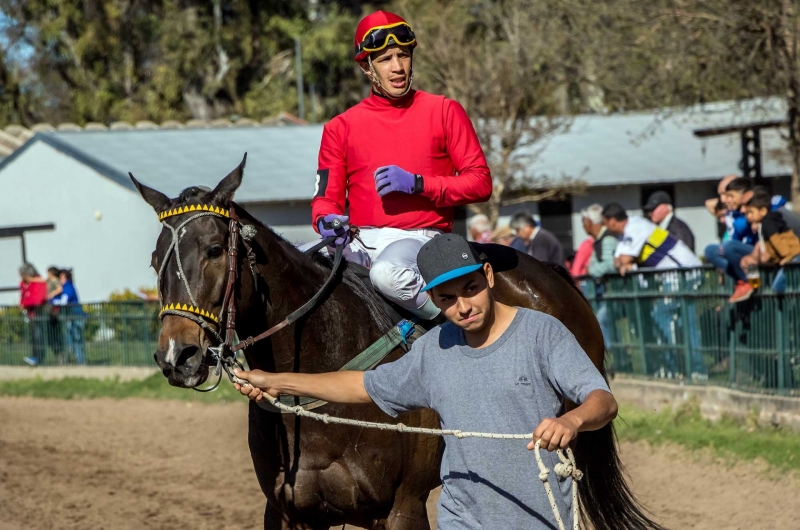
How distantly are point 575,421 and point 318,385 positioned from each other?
1.15 m

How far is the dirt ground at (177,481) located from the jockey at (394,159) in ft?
10.7

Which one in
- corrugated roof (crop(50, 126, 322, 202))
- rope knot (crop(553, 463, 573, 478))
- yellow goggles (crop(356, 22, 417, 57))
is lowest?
rope knot (crop(553, 463, 573, 478))

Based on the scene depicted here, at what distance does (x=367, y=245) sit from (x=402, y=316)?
38cm

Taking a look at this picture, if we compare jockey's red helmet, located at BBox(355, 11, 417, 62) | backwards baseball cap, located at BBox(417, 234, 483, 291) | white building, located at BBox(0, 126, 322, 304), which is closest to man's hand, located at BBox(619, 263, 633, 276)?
jockey's red helmet, located at BBox(355, 11, 417, 62)

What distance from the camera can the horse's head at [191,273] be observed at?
4.27m

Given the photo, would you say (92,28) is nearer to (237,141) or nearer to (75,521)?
(237,141)

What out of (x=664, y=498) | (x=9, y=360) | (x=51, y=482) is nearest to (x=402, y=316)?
(x=664, y=498)

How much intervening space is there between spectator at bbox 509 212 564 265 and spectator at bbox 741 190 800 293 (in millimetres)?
3414

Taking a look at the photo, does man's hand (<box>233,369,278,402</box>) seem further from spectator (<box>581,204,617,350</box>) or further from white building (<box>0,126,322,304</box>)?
white building (<box>0,126,322,304</box>)

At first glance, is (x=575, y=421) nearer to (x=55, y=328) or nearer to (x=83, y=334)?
(x=83, y=334)

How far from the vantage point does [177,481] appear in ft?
32.8

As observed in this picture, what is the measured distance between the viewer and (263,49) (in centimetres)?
3934

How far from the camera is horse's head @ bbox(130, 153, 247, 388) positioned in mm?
4270

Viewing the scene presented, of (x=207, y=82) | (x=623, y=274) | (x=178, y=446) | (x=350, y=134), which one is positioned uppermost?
(x=207, y=82)
